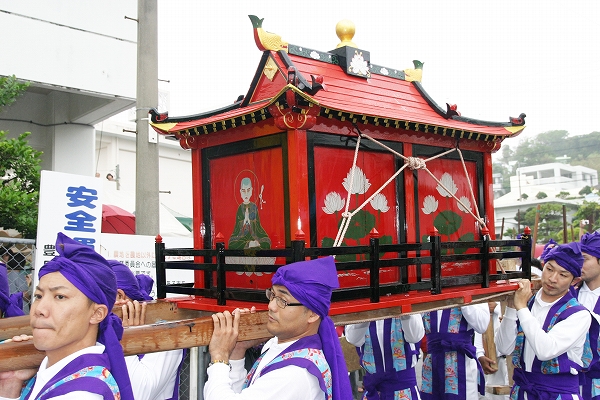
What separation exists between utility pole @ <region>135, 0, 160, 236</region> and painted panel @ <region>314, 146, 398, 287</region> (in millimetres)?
4512

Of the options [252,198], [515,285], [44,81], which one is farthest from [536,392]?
[44,81]

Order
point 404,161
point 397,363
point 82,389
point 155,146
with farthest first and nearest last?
point 155,146, point 397,363, point 404,161, point 82,389

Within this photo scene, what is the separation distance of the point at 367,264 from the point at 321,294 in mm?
1021

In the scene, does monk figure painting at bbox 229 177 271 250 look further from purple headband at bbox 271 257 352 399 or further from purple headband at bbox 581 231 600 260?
purple headband at bbox 581 231 600 260

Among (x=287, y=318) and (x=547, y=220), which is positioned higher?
(x=547, y=220)

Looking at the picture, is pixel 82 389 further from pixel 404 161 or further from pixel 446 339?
pixel 446 339

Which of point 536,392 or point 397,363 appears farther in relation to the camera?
point 397,363

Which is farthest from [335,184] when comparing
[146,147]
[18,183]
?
[146,147]

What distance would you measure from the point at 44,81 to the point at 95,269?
7774mm

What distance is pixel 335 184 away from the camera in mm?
3822

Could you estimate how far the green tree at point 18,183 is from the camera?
5.88 meters

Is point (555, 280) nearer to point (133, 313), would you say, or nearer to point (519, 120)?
point (519, 120)

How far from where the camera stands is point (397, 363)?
461cm

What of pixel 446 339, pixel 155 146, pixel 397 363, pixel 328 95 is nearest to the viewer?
pixel 328 95
